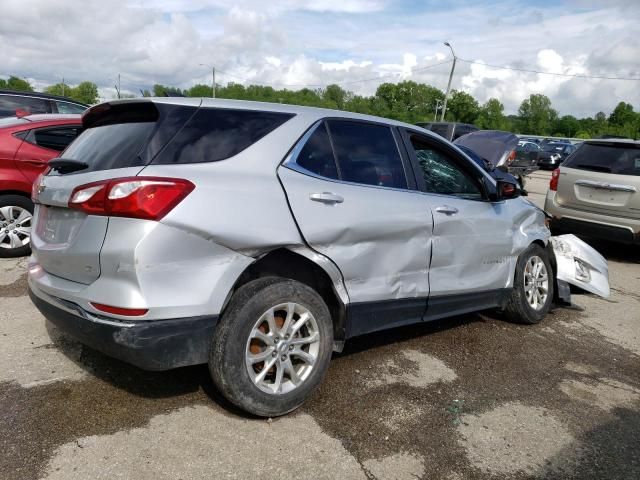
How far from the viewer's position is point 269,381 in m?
3.14

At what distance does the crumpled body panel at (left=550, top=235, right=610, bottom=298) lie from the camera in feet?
18.9

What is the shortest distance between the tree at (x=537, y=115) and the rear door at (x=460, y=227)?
104483 mm

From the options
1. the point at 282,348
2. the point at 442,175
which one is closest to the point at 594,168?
the point at 442,175

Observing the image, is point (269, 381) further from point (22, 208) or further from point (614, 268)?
point (614, 268)

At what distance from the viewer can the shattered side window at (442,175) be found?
403 cm

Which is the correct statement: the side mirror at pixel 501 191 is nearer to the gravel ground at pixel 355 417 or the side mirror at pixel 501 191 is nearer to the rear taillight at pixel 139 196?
the gravel ground at pixel 355 417

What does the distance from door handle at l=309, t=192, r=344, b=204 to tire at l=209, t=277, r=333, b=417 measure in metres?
0.49

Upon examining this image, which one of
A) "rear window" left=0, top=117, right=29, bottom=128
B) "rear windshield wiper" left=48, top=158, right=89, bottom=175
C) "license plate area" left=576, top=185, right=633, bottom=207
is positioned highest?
"rear windshield wiper" left=48, top=158, right=89, bottom=175

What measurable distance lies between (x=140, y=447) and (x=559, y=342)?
11.6ft

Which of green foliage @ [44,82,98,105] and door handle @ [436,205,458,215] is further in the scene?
green foliage @ [44,82,98,105]

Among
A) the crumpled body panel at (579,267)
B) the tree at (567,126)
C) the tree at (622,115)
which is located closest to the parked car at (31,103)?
the crumpled body panel at (579,267)

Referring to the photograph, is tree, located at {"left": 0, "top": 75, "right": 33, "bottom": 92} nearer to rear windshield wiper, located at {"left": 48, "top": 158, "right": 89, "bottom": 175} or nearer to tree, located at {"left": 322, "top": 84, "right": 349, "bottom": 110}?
tree, located at {"left": 322, "top": 84, "right": 349, "bottom": 110}

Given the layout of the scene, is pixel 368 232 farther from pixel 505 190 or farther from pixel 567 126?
pixel 567 126

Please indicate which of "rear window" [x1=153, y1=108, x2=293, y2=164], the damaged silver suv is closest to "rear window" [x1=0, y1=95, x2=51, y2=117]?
the damaged silver suv
